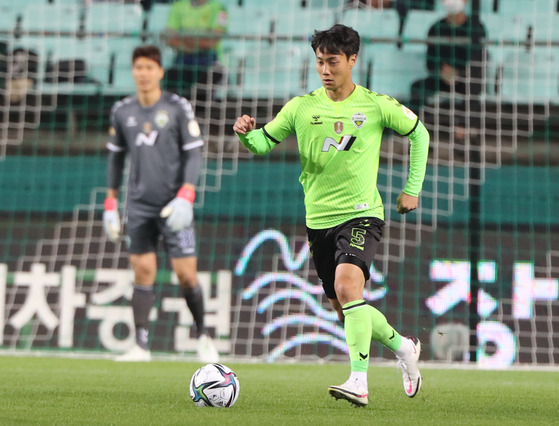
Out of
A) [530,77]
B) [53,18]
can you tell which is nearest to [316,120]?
[530,77]

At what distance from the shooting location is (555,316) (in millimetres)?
8727

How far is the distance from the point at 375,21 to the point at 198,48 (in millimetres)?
1871

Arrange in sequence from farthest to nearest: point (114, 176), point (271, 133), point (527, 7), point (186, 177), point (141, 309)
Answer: point (527, 7)
point (114, 176)
point (141, 309)
point (186, 177)
point (271, 133)

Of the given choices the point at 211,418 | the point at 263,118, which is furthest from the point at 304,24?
the point at 211,418

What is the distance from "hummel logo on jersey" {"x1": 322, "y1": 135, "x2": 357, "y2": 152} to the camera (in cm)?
503

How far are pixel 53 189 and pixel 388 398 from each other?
552cm

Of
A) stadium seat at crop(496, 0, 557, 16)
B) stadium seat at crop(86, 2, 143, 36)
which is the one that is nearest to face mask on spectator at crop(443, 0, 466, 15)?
stadium seat at crop(496, 0, 557, 16)

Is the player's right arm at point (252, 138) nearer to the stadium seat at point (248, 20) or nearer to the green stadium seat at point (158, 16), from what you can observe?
the stadium seat at point (248, 20)

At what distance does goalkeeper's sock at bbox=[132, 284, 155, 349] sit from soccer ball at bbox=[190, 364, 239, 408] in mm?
3535

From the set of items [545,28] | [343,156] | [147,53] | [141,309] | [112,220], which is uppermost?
[545,28]

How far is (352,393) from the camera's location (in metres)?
4.40

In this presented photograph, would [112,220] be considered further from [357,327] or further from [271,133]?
[357,327]

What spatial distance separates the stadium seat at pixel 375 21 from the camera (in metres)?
10.9

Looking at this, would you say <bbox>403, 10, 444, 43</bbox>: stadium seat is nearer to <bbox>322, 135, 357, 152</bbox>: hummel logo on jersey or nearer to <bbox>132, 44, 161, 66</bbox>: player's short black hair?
<bbox>132, 44, 161, 66</bbox>: player's short black hair
